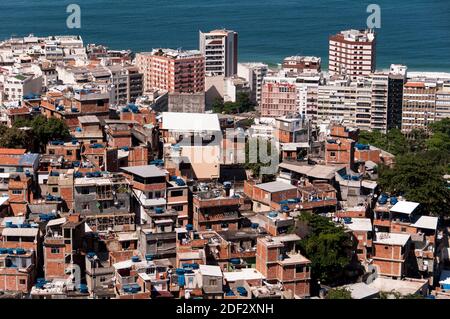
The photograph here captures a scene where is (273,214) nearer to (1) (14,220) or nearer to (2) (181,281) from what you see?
(2) (181,281)

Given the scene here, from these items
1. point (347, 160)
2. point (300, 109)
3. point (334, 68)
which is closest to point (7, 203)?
point (347, 160)

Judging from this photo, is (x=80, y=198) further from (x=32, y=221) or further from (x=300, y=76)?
(x=300, y=76)

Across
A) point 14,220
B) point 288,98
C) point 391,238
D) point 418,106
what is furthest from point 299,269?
point 418,106

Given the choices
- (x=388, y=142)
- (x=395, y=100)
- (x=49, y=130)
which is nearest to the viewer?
(x=49, y=130)

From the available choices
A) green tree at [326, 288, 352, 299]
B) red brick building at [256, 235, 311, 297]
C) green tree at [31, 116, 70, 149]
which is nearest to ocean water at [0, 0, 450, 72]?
green tree at [31, 116, 70, 149]

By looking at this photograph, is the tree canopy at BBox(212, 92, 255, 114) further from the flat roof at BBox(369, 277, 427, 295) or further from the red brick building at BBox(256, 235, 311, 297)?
the red brick building at BBox(256, 235, 311, 297)

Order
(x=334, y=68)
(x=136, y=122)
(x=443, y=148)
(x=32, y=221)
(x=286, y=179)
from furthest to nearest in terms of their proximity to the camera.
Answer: (x=334, y=68)
(x=443, y=148)
(x=136, y=122)
(x=286, y=179)
(x=32, y=221)
